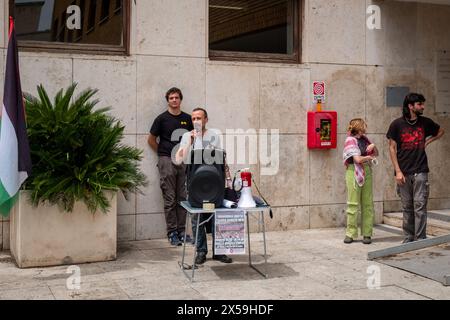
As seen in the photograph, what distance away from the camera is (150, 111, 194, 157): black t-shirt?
27.5ft

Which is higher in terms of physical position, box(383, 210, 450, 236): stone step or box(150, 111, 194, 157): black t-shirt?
box(150, 111, 194, 157): black t-shirt

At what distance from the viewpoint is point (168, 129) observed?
836 cm

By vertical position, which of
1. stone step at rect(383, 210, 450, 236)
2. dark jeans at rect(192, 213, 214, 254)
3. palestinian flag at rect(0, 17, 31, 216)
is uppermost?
palestinian flag at rect(0, 17, 31, 216)

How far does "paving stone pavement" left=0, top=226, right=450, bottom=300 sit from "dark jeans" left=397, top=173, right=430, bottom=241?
0.54m

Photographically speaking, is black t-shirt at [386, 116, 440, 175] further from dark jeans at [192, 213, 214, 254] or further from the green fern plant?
the green fern plant

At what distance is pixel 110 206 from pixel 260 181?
109 inches

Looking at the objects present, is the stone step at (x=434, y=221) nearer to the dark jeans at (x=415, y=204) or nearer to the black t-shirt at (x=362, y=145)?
the dark jeans at (x=415, y=204)

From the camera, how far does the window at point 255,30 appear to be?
9.12 m

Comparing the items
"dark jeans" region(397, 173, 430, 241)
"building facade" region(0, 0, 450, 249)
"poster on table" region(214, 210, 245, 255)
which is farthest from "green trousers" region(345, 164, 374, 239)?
"poster on table" region(214, 210, 245, 255)

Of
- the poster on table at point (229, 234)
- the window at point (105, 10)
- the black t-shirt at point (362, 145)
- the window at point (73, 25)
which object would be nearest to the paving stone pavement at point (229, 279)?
the poster on table at point (229, 234)

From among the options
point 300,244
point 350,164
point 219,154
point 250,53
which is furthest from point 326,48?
point 219,154

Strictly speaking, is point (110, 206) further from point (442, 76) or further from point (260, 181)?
point (442, 76)

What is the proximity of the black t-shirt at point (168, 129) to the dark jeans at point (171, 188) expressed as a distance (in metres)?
0.15

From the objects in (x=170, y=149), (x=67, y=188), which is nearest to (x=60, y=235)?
(x=67, y=188)
